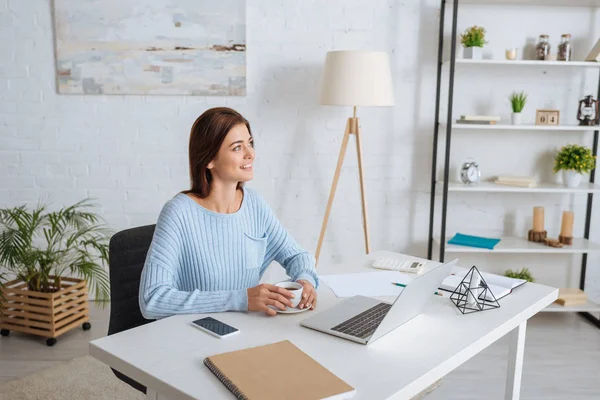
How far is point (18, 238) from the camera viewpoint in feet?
9.75

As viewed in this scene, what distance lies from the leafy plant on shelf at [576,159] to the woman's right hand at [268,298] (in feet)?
7.82

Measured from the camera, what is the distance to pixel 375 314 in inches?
60.4

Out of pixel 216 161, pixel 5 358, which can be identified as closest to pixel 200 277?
pixel 216 161

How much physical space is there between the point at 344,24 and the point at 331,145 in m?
0.70

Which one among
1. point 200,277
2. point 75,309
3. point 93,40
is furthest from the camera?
point 93,40

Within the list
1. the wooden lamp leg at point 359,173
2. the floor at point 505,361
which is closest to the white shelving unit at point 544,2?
the wooden lamp leg at point 359,173

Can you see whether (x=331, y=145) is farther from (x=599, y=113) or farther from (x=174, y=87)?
(x=599, y=113)

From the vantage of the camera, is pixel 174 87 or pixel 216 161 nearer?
pixel 216 161

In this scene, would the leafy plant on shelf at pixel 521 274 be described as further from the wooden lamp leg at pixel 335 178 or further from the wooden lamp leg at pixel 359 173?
the wooden lamp leg at pixel 335 178

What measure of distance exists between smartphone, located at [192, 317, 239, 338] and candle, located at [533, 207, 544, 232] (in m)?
2.53

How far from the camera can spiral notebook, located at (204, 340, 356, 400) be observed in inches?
42.9

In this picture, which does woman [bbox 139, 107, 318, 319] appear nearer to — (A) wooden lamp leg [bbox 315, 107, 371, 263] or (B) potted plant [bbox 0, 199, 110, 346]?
(B) potted plant [bbox 0, 199, 110, 346]

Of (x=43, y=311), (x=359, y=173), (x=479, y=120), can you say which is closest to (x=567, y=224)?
(x=479, y=120)

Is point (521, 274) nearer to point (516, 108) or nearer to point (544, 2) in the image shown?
point (516, 108)
